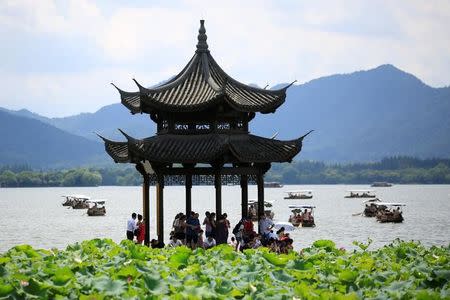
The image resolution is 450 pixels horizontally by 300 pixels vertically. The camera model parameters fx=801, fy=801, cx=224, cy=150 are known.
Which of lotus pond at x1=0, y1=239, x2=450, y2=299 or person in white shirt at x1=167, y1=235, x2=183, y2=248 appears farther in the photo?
person in white shirt at x1=167, y1=235, x2=183, y2=248

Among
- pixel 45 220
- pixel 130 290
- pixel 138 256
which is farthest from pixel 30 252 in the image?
pixel 45 220

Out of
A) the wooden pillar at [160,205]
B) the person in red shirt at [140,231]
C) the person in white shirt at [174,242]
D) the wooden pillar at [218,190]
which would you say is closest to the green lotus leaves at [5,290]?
the person in white shirt at [174,242]

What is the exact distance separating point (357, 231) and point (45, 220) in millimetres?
43100

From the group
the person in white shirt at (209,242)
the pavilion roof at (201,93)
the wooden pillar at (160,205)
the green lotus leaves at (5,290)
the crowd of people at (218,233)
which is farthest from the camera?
the wooden pillar at (160,205)

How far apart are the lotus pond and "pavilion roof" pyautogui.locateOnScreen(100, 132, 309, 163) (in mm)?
8810

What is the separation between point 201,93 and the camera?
25.5 m

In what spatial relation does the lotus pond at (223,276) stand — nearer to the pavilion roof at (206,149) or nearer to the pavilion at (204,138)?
the pavilion roof at (206,149)

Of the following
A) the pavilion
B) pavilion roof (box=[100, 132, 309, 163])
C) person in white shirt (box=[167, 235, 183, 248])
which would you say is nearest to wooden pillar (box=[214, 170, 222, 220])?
the pavilion

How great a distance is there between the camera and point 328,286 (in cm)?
1137

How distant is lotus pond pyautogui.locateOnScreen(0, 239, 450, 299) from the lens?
10172mm

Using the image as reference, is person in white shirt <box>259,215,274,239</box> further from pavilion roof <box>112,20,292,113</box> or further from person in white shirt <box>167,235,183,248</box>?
pavilion roof <box>112,20,292,113</box>

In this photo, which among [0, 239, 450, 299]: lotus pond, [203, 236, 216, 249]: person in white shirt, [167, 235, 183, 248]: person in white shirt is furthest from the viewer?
[203, 236, 216, 249]: person in white shirt

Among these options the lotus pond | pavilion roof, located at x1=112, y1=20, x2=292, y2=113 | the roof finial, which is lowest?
the lotus pond

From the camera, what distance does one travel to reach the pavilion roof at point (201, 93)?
24.7m
